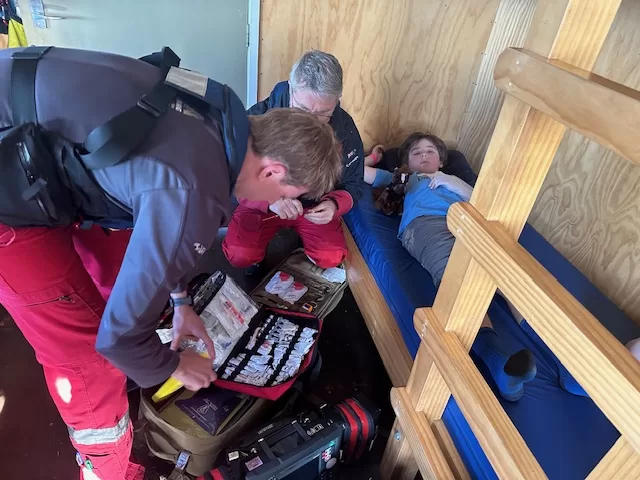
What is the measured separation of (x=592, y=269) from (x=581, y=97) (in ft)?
5.09

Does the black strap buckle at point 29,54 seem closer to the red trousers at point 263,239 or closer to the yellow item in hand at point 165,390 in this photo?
the yellow item in hand at point 165,390

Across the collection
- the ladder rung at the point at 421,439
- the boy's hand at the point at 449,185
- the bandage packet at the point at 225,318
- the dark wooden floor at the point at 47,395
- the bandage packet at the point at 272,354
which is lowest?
the dark wooden floor at the point at 47,395

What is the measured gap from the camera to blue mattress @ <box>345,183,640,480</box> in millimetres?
1161

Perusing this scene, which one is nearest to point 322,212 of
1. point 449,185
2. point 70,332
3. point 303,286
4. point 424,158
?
point 303,286

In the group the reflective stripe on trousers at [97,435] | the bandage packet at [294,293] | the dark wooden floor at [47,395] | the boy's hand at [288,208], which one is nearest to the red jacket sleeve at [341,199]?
A: the boy's hand at [288,208]

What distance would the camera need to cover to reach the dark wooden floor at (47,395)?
1484mm

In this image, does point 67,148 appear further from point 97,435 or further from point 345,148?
point 345,148

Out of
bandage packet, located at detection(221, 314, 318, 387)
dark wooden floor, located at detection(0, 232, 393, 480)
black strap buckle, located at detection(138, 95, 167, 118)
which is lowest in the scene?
dark wooden floor, located at detection(0, 232, 393, 480)

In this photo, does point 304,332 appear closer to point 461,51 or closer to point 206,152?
point 206,152

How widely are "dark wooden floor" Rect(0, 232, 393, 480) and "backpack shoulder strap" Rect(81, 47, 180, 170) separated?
1083 mm

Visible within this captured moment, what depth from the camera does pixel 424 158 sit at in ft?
7.77

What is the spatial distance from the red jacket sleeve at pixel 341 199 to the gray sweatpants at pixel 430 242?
278 millimetres

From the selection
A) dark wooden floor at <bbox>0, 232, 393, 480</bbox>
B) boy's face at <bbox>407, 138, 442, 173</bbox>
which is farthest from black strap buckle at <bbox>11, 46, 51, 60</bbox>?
boy's face at <bbox>407, 138, 442, 173</bbox>

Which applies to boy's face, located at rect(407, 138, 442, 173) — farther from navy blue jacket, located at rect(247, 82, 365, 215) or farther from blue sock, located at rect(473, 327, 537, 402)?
blue sock, located at rect(473, 327, 537, 402)
